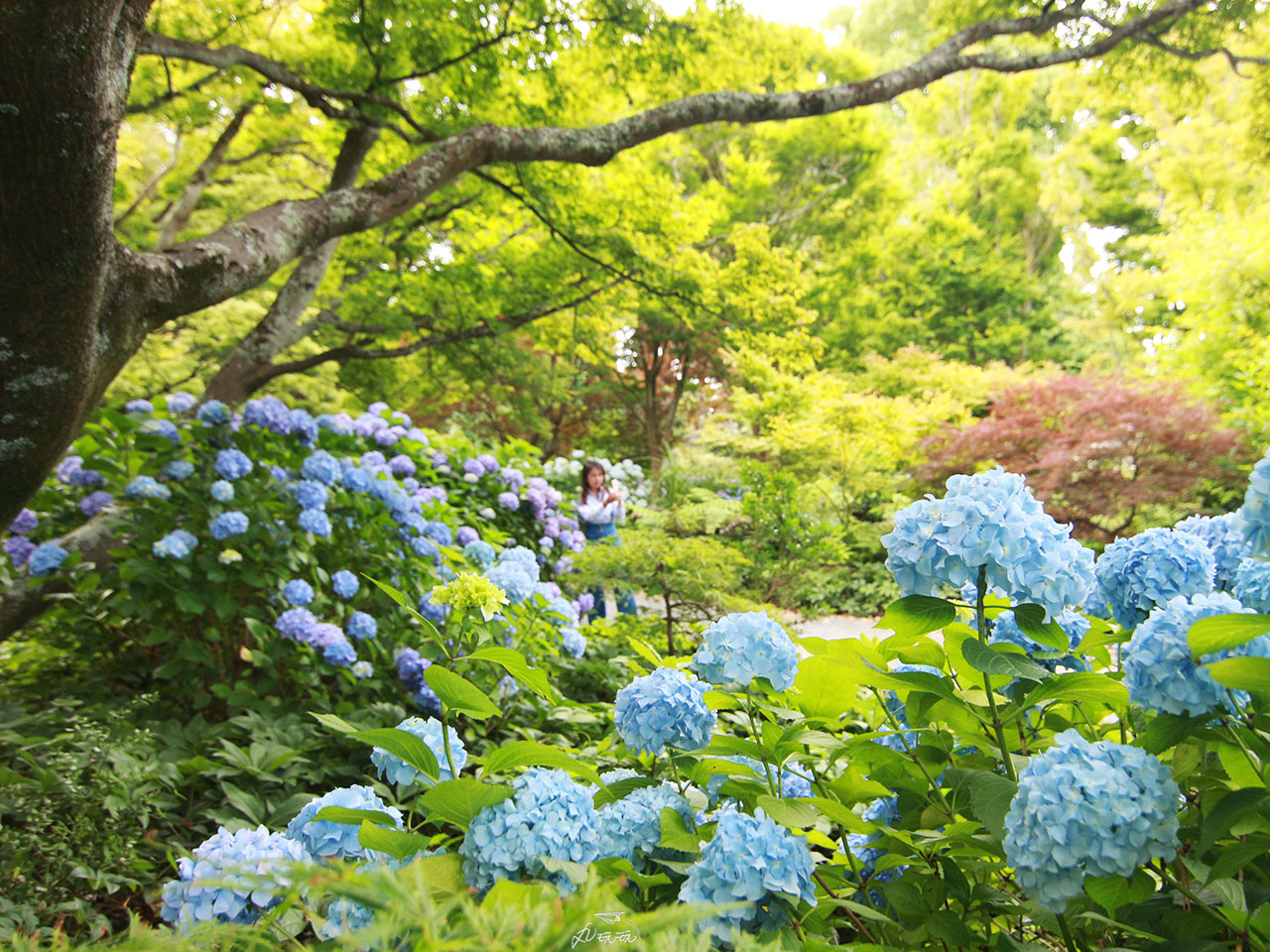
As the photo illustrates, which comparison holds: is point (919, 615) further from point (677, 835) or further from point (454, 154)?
point (454, 154)

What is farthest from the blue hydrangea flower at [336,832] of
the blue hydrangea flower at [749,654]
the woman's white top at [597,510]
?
the woman's white top at [597,510]

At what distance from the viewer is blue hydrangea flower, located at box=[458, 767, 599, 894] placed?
33.9 inches

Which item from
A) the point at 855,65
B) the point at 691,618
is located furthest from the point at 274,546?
the point at 855,65

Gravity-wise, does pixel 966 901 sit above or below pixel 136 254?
below

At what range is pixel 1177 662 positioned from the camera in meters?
0.75

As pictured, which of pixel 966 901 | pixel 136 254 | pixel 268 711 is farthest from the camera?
pixel 268 711

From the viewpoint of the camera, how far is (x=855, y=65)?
1405 centimetres

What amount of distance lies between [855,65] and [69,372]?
52.2 ft

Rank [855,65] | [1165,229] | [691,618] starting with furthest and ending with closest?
[1165,229] < [855,65] < [691,618]

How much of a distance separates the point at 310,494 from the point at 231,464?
314 mm

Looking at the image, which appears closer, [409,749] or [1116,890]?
[1116,890]

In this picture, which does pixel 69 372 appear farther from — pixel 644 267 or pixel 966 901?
pixel 644 267

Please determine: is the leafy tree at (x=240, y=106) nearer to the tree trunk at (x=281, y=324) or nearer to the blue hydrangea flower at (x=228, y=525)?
the tree trunk at (x=281, y=324)

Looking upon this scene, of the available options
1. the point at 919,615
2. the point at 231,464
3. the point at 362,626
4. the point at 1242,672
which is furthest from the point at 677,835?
the point at 231,464
